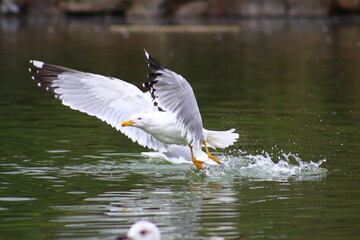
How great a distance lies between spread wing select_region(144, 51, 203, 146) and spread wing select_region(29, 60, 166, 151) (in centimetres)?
74

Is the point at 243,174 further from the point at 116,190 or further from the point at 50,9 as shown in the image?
the point at 50,9

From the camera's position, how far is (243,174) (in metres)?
9.89

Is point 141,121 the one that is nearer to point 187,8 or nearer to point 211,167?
point 211,167

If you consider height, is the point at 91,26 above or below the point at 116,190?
above

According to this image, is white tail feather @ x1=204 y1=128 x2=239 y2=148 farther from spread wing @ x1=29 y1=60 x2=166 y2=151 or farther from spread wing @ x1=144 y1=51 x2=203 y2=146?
spread wing @ x1=29 y1=60 x2=166 y2=151

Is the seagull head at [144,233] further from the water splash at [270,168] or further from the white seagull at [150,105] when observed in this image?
the water splash at [270,168]

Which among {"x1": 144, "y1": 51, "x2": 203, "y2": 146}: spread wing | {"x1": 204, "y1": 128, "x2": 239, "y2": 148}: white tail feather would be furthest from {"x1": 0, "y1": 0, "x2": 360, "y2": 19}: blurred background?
{"x1": 144, "y1": 51, "x2": 203, "y2": 146}: spread wing

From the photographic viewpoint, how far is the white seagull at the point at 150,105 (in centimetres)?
956

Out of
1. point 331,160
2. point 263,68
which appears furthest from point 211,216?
point 263,68

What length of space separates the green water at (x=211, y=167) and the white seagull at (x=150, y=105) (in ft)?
1.12

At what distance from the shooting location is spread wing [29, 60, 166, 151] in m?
10.7

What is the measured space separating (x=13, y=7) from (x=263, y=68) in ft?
112

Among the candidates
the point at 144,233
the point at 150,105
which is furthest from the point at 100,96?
the point at 144,233

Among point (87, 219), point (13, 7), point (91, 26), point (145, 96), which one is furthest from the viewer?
point (13, 7)
